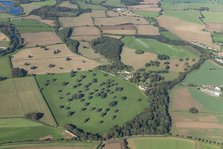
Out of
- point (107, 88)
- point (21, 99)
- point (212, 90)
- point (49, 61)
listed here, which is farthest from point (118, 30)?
point (21, 99)

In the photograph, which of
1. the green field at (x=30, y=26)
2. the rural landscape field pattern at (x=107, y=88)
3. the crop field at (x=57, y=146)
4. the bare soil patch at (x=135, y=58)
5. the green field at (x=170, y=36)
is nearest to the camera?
the crop field at (x=57, y=146)

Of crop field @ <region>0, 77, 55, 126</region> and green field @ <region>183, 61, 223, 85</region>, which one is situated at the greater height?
crop field @ <region>0, 77, 55, 126</region>

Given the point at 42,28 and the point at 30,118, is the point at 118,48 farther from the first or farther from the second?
the point at 30,118

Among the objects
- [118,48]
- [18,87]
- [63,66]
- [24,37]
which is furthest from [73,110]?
[24,37]

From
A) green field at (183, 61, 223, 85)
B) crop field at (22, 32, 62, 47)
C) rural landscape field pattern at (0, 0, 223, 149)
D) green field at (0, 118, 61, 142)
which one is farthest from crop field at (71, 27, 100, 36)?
green field at (0, 118, 61, 142)

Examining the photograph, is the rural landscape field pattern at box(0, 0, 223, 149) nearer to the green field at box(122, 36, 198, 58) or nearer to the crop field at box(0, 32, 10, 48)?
the green field at box(122, 36, 198, 58)

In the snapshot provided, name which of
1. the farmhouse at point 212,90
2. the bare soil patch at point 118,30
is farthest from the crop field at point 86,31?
the farmhouse at point 212,90

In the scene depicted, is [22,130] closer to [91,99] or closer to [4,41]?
[91,99]

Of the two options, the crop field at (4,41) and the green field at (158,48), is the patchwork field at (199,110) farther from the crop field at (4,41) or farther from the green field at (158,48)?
the crop field at (4,41)
